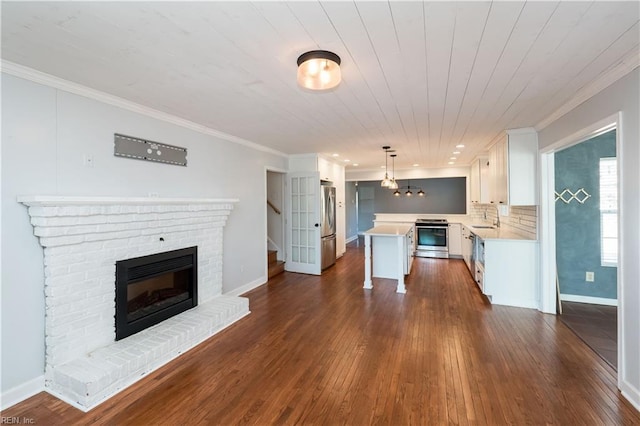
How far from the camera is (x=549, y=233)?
3652 mm

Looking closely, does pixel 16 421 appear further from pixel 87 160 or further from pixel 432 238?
pixel 432 238

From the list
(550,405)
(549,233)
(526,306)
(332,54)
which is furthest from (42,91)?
(526,306)

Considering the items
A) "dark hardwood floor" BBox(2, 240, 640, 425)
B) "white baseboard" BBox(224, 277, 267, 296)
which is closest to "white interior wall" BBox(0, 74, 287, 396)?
"dark hardwood floor" BBox(2, 240, 640, 425)

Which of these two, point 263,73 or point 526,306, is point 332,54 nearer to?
point 263,73

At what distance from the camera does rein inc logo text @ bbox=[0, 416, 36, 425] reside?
1.88 metres

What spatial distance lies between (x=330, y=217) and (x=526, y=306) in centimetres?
377

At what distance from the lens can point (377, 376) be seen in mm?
2379

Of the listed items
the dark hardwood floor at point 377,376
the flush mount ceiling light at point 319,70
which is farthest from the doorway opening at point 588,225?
the flush mount ceiling light at point 319,70

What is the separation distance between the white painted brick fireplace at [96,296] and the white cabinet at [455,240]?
6.39 m

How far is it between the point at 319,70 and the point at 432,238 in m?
6.53

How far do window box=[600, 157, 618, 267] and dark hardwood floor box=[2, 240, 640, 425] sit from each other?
1.35 meters

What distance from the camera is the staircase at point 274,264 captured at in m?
5.65

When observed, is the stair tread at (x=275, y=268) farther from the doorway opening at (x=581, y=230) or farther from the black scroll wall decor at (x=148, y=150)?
the doorway opening at (x=581, y=230)

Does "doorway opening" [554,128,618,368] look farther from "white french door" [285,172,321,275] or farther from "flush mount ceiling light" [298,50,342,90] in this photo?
"white french door" [285,172,321,275]
